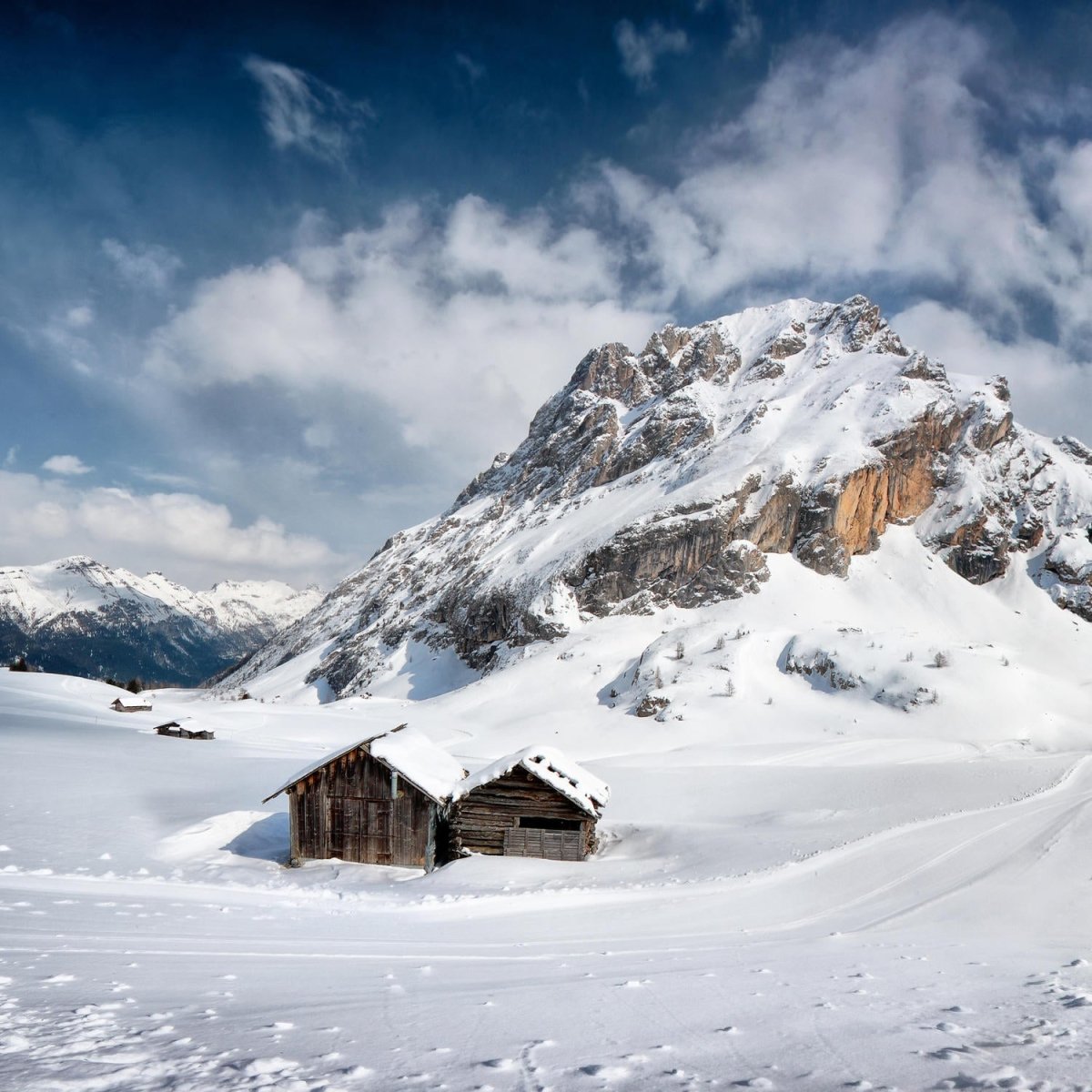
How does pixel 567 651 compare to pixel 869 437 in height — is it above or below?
below

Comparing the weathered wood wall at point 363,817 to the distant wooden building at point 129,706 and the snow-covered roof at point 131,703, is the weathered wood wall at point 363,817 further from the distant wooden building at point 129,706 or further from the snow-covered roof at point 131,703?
the snow-covered roof at point 131,703

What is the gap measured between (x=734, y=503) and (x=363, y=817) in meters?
74.1

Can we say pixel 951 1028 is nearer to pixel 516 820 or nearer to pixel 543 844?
pixel 543 844

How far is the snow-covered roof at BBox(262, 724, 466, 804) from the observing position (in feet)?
80.2

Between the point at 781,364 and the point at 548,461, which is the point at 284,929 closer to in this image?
the point at 548,461

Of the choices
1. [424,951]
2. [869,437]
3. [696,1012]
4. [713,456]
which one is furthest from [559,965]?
[869,437]

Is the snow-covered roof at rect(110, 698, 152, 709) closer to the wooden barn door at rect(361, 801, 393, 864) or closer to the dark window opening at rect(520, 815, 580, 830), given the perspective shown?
the wooden barn door at rect(361, 801, 393, 864)

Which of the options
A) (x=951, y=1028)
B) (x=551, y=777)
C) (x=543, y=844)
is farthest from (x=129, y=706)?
(x=951, y=1028)

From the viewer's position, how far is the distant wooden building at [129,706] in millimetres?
65312

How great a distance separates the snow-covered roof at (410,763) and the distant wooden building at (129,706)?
49486 mm

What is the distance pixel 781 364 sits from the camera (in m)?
128

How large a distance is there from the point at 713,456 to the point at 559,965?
96479 millimetres

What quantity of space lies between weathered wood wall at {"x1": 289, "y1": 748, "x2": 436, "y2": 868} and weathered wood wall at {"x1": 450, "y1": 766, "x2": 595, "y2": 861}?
171cm

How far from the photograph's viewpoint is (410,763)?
83.0 feet
